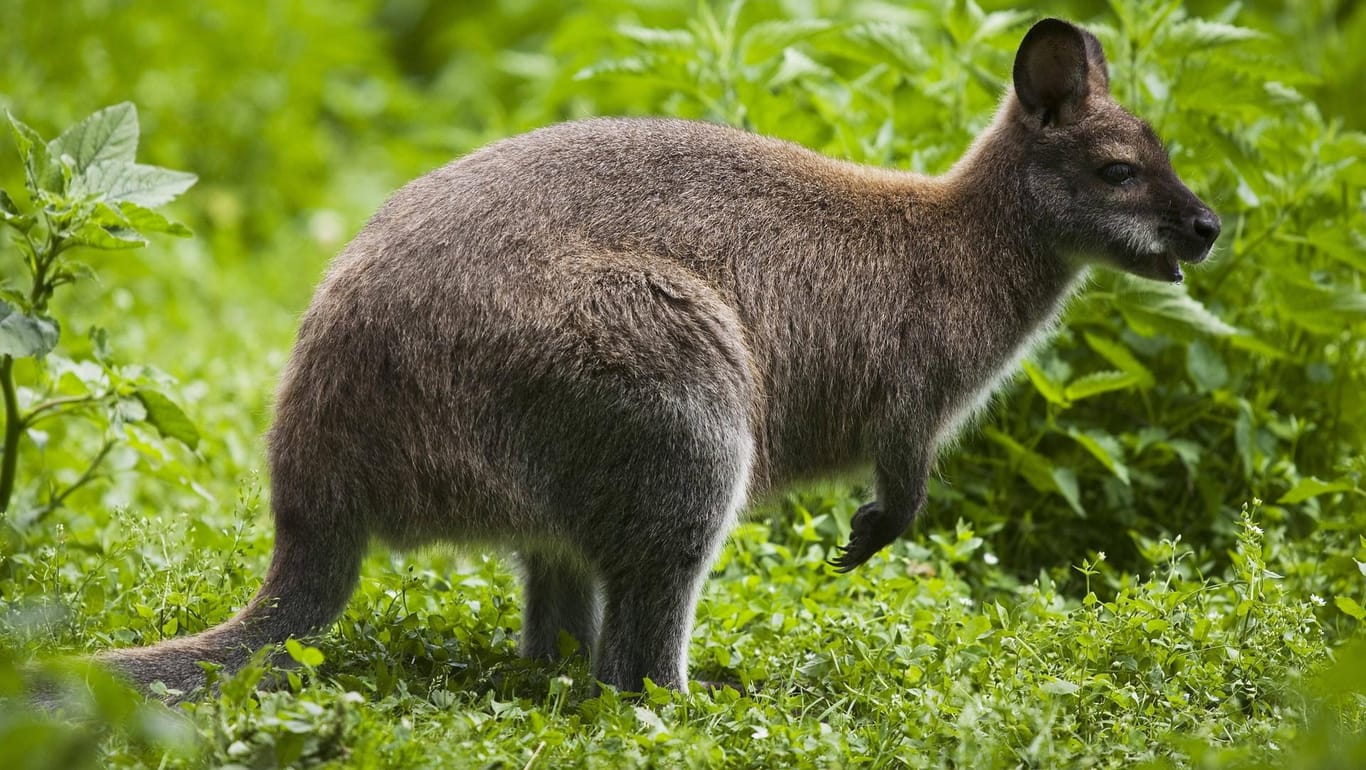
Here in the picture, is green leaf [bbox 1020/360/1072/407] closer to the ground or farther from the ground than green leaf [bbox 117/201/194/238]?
closer to the ground

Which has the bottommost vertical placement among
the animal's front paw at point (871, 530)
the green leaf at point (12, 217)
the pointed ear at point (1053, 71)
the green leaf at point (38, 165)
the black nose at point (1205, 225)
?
the animal's front paw at point (871, 530)

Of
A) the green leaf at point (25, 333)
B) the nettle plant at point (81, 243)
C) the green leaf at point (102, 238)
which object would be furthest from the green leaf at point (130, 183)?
the green leaf at point (25, 333)

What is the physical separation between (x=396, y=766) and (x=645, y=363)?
53.8 inches

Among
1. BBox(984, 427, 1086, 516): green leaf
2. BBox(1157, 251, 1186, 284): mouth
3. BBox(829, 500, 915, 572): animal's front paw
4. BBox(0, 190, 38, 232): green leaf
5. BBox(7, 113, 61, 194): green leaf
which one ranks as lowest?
BBox(984, 427, 1086, 516): green leaf

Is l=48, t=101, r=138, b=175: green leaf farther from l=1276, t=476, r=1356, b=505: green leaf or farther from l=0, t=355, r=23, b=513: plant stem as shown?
l=1276, t=476, r=1356, b=505: green leaf

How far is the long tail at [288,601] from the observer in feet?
13.7

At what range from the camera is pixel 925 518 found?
20.3 feet

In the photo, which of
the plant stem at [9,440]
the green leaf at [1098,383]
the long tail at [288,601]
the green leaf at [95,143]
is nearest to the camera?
the long tail at [288,601]

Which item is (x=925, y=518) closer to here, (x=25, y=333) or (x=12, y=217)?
(x=25, y=333)

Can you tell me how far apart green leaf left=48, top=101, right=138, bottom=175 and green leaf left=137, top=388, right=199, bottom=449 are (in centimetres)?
79

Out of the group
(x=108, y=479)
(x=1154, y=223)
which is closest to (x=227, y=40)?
(x=108, y=479)

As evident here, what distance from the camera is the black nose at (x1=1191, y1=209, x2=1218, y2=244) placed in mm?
5152

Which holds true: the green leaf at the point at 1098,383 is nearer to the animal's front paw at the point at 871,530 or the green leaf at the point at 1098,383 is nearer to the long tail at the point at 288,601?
the animal's front paw at the point at 871,530

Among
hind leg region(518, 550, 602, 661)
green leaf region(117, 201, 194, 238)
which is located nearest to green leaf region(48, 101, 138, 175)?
green leaf region(117, 201, 194, 238)
